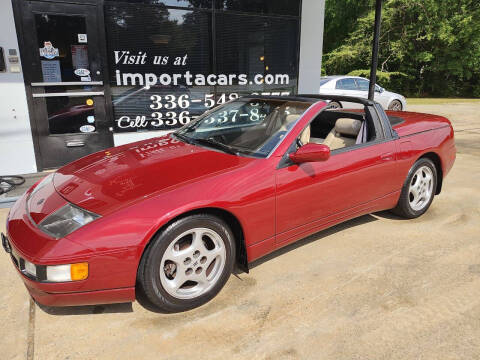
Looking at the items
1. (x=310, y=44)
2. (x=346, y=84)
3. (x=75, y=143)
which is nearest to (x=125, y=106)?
(x=75, y=143)

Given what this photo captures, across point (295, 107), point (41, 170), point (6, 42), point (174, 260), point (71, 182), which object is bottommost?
point (41, 170)

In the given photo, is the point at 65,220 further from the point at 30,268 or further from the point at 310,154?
the point at 310,154

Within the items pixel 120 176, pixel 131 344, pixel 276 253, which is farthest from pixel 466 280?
pixel 120 176

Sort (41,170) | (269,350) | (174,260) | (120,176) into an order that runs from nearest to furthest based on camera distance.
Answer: (269,350) < (174,260) < (120,176) < (41,170)

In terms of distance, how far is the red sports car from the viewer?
228 cm

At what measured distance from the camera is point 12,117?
5621 millimetres

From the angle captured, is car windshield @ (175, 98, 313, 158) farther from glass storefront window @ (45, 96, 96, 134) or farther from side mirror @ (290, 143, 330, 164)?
glass storefront window @ (45, 96, 96, 134)

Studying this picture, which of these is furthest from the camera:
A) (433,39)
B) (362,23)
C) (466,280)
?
(362,23)

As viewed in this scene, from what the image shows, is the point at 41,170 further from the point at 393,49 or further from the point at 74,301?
the point at 393,49

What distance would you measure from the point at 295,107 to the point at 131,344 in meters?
2.26

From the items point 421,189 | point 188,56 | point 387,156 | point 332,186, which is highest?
point 188,56

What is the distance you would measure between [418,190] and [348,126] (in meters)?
1.04

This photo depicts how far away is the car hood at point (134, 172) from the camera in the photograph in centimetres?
250

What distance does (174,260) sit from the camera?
2.49 m
